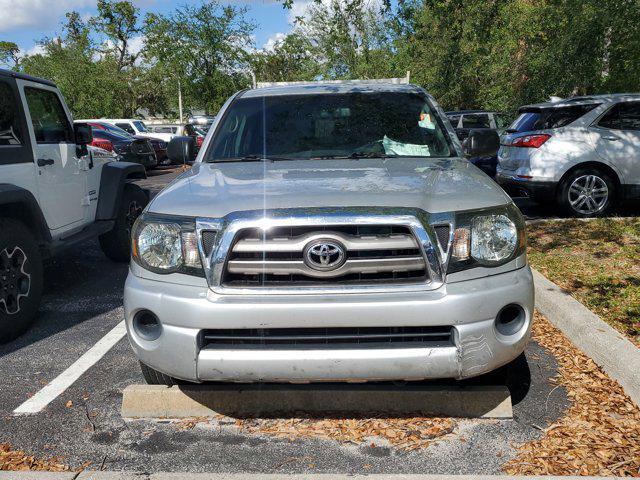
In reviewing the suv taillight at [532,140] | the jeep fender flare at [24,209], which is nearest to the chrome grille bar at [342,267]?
the jeep fender flare at [24,209]

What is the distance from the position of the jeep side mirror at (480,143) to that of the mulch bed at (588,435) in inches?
66.4

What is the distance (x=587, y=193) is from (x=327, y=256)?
7300 mm

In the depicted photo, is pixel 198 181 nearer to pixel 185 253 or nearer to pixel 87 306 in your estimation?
pixel 185 253

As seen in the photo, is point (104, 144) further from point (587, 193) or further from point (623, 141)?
point (623, 141)

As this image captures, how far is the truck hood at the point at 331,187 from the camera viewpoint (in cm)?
297

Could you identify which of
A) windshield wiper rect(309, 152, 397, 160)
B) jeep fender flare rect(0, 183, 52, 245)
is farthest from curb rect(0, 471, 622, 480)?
jeep fender flare rect(0, 183, 52, 245)

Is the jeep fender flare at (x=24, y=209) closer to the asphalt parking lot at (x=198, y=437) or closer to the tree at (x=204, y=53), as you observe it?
the asphalt parking lot at (x=198, y=437)

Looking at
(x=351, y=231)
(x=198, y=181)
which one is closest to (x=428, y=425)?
(x=351, y=231)

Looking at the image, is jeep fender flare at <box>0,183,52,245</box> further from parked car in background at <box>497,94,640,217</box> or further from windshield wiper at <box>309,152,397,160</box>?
parked car in background at <box>497,94,640,217</box>

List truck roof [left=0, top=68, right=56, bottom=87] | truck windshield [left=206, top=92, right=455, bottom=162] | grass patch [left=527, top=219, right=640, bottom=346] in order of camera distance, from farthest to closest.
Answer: truck roof [left=0, top=68, right=56, bottom=87] < grass patch [left=527, top=219, right=640, bottom=346] < truck windshield [left=206, top=92, right=455, bottom=162]

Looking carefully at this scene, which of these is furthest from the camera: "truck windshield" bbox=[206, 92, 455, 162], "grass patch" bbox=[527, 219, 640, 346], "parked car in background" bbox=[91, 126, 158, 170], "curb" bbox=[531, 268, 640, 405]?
"parked car in background" bbox=[91, 126, 158, 170]

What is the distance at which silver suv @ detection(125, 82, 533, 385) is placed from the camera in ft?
9.25

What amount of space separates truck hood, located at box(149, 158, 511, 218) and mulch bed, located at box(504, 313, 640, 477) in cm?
122

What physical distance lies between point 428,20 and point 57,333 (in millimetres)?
19638
